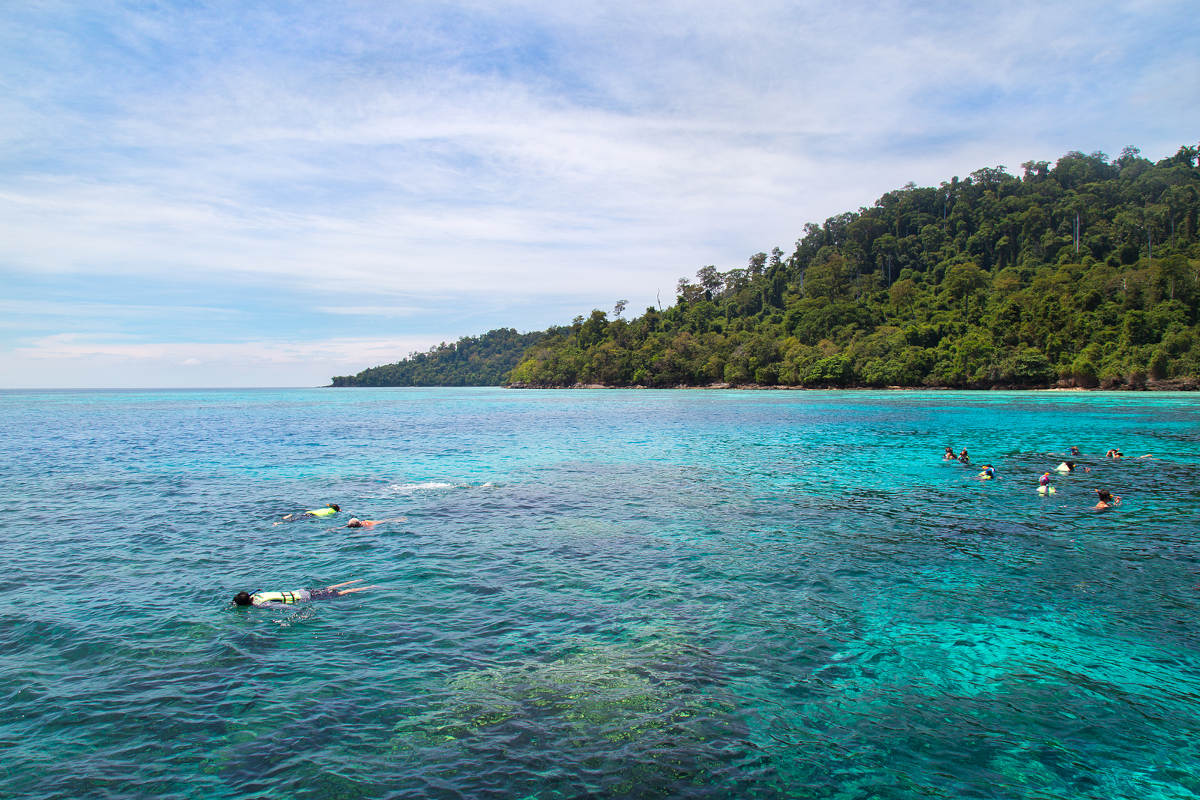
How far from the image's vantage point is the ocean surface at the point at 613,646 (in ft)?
25.3

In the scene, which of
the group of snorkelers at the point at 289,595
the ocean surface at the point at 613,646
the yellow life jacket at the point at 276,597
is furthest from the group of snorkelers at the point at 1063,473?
the yellow life jacket at the point at 276,597

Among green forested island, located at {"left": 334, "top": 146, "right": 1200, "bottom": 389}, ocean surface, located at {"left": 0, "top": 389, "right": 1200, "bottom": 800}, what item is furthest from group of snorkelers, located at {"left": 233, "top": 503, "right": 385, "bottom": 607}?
green forested island, located at {"left": 334, "top": 146, "right": 1200, "bottom": 389}

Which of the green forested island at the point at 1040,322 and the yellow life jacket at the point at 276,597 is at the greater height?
the green forested island at the point at 1040,322

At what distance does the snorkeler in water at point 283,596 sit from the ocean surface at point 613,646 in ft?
0.88

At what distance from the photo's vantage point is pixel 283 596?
1366 centimetres

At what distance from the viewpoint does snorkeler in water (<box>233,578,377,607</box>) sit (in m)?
13.4

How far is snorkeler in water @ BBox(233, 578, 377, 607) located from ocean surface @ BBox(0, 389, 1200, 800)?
27 centimetres

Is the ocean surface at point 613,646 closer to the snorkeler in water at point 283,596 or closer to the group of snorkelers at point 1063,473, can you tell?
the snorkeler in water at point 283,596

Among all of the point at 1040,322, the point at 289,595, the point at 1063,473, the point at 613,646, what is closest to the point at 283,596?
the point at 289,595

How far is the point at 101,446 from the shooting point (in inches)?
1960

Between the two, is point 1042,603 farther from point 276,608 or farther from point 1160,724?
point 276,608

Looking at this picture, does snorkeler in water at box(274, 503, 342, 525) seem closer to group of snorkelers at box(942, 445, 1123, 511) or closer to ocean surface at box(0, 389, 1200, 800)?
ocean surface at box(0, 389, 1200, 800)

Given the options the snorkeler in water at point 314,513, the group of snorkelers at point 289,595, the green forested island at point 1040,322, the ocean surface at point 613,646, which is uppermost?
the green forested island at point 1040,322

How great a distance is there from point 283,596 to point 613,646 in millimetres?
7795
